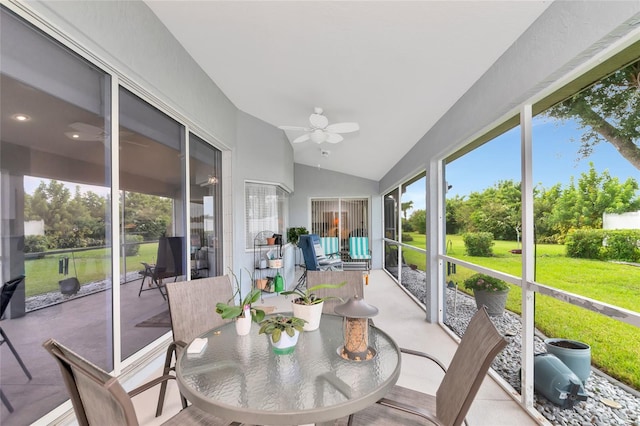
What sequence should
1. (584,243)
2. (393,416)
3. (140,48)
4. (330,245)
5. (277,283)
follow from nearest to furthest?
(393,416)
(584,243)
(140,48)
(277,283)
(330,245)

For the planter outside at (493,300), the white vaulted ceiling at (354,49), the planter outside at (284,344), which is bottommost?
the planter outside at (493,300)

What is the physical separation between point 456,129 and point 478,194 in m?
0.71

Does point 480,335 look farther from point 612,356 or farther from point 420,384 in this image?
point 420,384

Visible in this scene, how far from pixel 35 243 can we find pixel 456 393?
2106 mm

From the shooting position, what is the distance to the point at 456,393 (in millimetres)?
1120

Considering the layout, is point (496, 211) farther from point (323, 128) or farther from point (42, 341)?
point (42, 341)

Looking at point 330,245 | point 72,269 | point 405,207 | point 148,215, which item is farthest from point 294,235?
point 72,269

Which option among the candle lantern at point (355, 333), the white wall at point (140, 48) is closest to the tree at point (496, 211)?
the candle lantern at point (355, 333)

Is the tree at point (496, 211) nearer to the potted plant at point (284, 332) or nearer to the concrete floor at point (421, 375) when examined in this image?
the concrete floor at point (421, 375)

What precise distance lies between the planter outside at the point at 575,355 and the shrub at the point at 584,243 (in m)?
0.56

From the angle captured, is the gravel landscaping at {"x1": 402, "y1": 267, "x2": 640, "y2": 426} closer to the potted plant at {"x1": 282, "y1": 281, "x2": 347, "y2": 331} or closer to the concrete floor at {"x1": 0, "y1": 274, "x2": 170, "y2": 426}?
the potted plant at {"x1": 282, "y1": 281, "x2": 347, "y2": 331}

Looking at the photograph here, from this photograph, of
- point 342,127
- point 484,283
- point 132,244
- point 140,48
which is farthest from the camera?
point 342,127

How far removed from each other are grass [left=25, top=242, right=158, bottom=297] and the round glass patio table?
34.4 inches

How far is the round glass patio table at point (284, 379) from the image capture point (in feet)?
3.14
